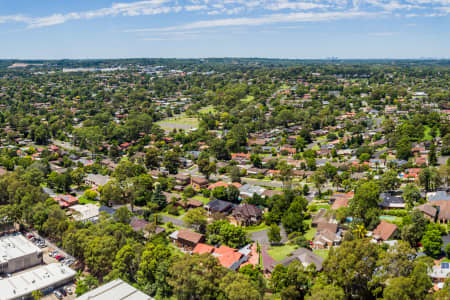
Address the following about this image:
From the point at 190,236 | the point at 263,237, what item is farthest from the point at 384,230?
the point at 190,236

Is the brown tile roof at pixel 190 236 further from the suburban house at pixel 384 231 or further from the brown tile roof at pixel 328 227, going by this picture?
the suburban house at pixel 384 231

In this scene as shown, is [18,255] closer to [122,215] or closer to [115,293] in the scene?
[122,215]

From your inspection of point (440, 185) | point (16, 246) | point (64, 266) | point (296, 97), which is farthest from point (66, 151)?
point (296, 97)

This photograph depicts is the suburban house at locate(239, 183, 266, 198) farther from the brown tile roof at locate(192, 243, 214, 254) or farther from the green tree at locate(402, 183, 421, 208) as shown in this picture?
the green tree at locate(402, 183, 421, 208)

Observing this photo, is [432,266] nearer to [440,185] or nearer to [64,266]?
[440,185]

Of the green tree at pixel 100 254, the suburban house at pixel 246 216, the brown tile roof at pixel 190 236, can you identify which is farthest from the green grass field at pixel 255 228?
the green tree at pixel 100 254

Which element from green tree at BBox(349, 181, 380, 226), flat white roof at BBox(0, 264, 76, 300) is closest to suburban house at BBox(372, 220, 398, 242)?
green tree at BBox(349, 181, 380, 226)
